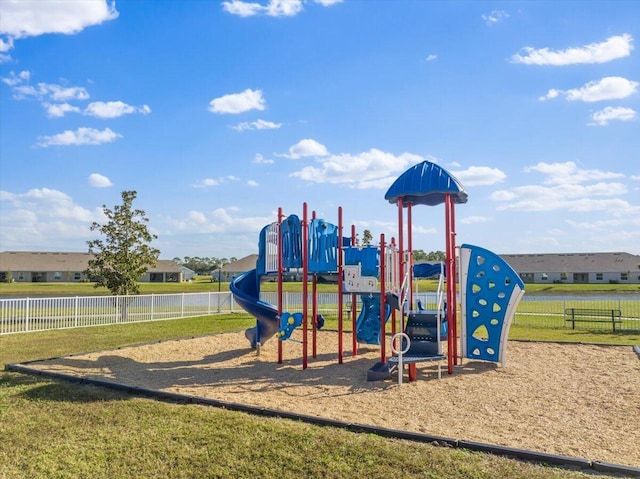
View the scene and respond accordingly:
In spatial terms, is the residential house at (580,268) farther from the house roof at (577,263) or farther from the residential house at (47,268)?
the residential house at (47,268)

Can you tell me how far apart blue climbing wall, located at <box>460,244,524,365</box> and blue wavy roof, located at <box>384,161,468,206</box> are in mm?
1369

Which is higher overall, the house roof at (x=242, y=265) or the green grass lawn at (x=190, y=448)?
the house roof at (x=242, y=265)

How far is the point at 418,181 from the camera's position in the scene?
381 inches

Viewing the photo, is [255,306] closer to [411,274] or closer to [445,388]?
[411,274]

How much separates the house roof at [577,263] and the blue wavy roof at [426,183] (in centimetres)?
7039

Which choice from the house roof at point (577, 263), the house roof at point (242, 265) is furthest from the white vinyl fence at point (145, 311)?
→ the house roof at point (242, 265)

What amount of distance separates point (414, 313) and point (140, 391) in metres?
5.12

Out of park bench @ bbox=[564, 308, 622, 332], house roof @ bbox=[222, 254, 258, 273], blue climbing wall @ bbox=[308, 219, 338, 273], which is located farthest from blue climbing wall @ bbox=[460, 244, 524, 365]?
house roof @ bbox=[222, 254, 258, 273]

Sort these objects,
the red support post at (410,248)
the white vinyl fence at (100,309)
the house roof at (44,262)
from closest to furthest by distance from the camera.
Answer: the red support post at (410,248), the white vinyl fence at (100,309), the house roof at (44,262)

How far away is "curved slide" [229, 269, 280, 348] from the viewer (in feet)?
39.0

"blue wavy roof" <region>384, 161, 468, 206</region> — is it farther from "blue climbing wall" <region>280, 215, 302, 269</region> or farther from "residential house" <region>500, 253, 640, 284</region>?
→ "residential house" <region>500, 253, 640, 284</region>

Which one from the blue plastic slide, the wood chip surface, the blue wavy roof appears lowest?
the wood chip surface

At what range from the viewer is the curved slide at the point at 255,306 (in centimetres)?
1188

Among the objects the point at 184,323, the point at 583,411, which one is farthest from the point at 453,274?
the point at 184,323
